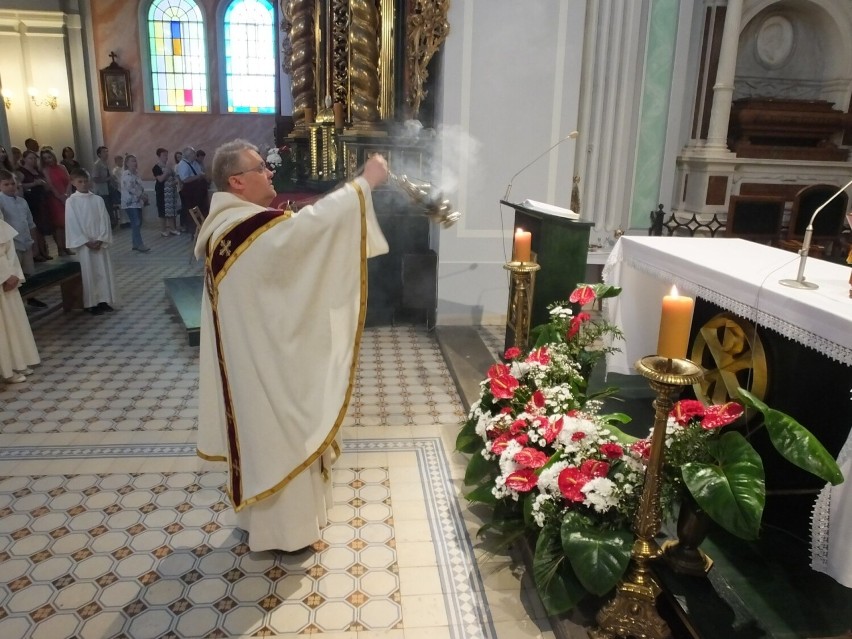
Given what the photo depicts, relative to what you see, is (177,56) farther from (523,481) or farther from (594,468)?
(594,468)

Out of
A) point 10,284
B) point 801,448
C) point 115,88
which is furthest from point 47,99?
point 801,448

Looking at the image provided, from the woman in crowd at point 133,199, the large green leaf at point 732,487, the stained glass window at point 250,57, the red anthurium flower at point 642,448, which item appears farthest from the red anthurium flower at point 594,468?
the stained glass window at point 250,57

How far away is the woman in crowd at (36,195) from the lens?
9.80m

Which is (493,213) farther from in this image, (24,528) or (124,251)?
(124,251)

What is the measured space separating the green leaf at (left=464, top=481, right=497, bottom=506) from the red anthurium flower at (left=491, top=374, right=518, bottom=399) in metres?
0.45

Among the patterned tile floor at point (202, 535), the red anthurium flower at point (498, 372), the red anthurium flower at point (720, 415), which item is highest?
the red anthurium flower at point (720, 415)

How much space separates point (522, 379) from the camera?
11.1ft

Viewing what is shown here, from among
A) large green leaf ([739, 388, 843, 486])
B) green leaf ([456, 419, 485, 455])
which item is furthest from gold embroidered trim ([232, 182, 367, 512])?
large green leaf ([739, 388, 843, 486])

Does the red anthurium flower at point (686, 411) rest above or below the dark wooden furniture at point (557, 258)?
below

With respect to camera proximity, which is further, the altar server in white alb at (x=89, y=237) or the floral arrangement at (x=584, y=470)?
the altar server in white alb at (x=89, y=237)

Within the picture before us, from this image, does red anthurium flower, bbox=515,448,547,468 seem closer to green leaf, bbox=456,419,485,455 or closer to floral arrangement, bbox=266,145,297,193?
green leaf, bbox=456,419,485,455

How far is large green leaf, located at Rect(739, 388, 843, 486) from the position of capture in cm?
194

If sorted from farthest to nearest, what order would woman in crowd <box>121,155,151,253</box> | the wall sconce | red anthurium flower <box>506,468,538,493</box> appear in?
1. the wall sconce
2. woman in crowd <box>121,155,151,253</box>
3. red anthurium flower <box>506,468,538,493</box>

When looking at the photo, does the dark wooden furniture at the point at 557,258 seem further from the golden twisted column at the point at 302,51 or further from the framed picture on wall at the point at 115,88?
the framed picture on wall at the point at 115,88
